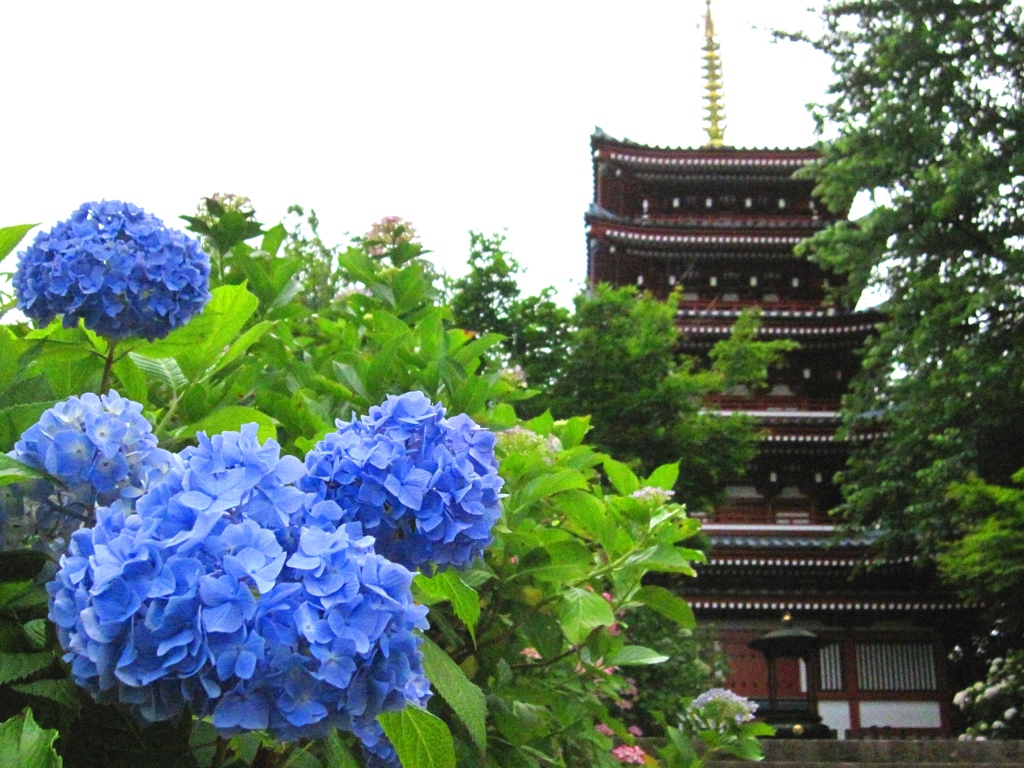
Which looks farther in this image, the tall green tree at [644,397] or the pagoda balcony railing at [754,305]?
the pagoda balcony railing at [754,305]

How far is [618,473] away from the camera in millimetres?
2639

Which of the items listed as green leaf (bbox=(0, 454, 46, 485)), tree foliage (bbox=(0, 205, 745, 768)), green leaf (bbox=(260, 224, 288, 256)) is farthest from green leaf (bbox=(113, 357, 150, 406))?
green leaf (bbox=(260, 224, 288, 256))

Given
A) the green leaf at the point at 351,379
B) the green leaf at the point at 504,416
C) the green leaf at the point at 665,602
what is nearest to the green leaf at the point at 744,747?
the green leaf at the point at 665,602

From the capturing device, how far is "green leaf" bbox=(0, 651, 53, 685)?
1.29 m

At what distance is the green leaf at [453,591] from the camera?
1.61 meters

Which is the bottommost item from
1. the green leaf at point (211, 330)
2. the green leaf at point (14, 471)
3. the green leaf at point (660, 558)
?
the green leaf at point (660, 558)

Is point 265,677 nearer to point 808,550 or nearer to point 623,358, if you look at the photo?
point 623,358

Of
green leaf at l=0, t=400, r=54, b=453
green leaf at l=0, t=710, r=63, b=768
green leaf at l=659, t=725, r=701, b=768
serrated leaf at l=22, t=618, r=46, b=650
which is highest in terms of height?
green leaf at l=0, t=400, r=54, b=453

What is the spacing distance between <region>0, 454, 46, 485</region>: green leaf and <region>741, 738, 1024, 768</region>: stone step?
10290mm

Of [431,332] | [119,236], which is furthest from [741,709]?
[119,236]

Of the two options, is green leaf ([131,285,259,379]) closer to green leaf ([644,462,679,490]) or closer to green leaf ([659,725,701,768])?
green leaf ([644,462,679,490])

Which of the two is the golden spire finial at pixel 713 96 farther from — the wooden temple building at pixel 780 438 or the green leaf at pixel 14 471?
the green leaf at pixel 14 471

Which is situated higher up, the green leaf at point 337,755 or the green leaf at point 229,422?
the green leaf at point 229,422

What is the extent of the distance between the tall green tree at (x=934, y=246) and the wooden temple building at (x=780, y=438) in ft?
6.28
